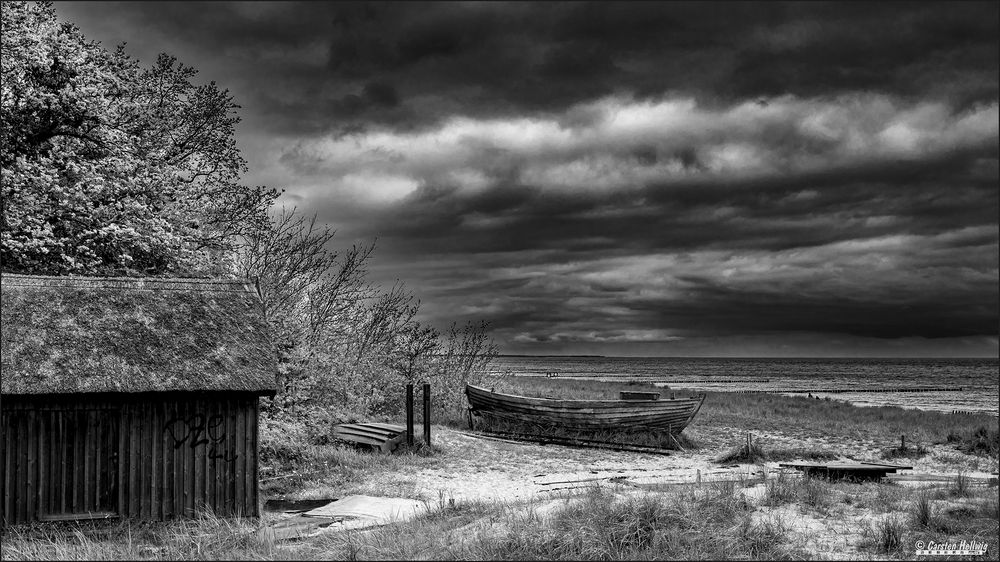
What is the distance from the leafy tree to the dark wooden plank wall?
7.06 m

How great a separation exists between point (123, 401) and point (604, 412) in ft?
53.7

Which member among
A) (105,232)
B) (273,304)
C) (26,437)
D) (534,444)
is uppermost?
(105,232)

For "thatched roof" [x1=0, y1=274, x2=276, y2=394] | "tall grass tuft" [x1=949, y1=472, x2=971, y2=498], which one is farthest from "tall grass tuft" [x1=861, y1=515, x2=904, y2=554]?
"thatched roof" [x1=0, y1=274, x2=276, y2=394]

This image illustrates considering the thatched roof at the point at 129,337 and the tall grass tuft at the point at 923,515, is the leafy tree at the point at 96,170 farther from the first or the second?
the tall grass tuft at the point at 923,515

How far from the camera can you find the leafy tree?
18531mm

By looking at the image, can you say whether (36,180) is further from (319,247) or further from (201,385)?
(201,385)

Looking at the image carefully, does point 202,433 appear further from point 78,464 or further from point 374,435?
point 374,435

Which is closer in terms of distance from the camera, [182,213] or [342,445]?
[342,445]

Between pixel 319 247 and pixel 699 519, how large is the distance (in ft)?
48.9

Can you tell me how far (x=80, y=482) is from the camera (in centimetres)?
1195

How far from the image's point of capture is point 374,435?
2095 centimetres

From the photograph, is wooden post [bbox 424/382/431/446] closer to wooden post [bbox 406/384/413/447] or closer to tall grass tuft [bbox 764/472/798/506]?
wooden post [bbox 406/384/413/447]

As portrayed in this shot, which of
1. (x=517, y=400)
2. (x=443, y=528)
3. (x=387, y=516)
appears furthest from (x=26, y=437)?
(x=517, y=400)

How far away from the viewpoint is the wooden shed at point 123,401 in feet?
38.5
